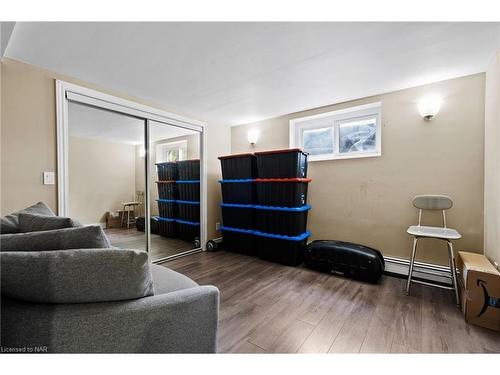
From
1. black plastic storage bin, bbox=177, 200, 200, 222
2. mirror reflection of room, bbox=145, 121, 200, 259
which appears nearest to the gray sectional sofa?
mirror reflection of room, bbox=145, 121, 200, 259

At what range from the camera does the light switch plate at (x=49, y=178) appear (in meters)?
2.03

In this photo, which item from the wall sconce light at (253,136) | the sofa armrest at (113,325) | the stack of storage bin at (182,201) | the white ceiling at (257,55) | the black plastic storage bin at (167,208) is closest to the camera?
the sofa armrest at (113,325)

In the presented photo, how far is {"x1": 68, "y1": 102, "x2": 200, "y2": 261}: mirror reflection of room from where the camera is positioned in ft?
7.94

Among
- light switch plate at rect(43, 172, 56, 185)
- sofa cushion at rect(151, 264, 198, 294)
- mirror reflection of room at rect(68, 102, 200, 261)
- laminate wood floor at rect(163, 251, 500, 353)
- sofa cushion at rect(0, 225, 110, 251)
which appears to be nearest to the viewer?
sofa cushion at rect(0, 225, 110, 251)

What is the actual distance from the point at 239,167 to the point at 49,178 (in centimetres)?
215

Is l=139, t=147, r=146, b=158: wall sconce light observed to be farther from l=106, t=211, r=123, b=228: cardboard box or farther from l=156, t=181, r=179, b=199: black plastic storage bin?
l=106, t=211, r=123, b=228: cardboard box

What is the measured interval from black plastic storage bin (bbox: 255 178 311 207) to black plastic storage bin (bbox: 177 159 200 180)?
3.71ft

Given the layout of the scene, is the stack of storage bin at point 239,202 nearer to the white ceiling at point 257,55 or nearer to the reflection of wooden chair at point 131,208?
the white ceiling at point 257,55

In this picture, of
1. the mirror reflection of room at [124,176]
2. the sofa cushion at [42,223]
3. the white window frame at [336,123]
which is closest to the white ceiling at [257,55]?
the white window frame at [336,123]

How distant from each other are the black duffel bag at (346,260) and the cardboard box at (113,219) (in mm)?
2550

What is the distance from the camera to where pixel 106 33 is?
1.55 metres

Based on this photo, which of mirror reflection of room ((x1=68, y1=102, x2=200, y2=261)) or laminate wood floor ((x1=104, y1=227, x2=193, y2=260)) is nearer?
mirror reflection of room ((x1=68, y1=102, x2=200, y2=261))

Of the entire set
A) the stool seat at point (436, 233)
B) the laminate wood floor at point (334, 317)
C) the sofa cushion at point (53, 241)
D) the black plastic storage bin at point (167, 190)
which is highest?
the black plastic storage bin at point (167, 190)
